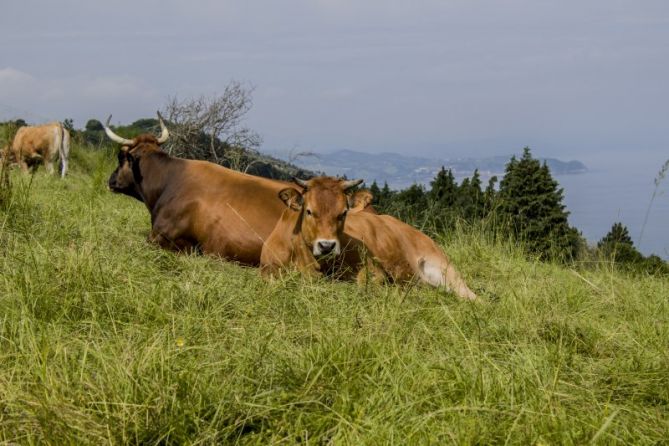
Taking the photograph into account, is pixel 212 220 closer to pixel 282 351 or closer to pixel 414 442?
pixel 282 351

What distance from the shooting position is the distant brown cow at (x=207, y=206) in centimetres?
828

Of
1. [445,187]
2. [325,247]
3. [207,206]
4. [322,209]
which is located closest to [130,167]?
[207,206]

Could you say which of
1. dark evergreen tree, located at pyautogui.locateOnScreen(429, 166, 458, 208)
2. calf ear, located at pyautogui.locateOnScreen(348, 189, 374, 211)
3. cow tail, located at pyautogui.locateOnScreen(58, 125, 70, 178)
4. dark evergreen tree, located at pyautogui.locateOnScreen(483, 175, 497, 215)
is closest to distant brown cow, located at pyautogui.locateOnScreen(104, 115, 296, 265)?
calf ear, located at pyautogui.locateOnScreen(348, 189, 374, 211)

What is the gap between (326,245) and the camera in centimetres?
663

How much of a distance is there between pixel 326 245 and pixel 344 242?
579 mm

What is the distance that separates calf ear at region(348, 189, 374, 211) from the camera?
7.23 m

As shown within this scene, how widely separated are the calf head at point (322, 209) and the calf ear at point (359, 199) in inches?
3.7

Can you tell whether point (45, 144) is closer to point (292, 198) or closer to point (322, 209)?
point (292, 198)

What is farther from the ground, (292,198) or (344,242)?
(292,198)

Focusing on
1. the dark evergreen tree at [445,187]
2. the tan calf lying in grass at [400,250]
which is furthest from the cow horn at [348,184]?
the dark evergreen tree at [445,187]

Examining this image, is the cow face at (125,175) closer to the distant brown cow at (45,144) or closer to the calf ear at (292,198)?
the calf ear at (292,198)

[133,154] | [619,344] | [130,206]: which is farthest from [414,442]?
[130,206]

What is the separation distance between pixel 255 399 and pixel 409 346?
3.69ft

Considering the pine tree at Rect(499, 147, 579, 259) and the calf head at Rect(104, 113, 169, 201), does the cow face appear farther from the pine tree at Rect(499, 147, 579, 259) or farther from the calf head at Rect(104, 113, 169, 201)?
the pine tree at Rect(499, 147, 579, 259)
